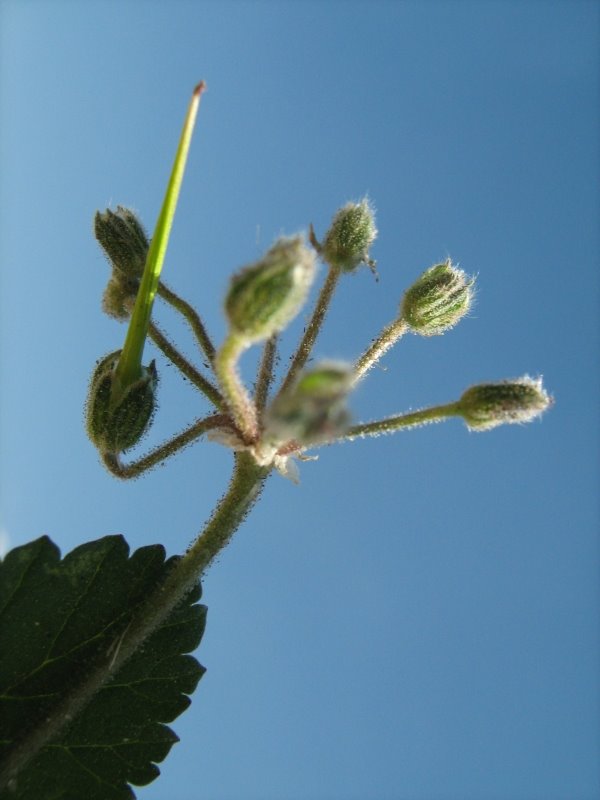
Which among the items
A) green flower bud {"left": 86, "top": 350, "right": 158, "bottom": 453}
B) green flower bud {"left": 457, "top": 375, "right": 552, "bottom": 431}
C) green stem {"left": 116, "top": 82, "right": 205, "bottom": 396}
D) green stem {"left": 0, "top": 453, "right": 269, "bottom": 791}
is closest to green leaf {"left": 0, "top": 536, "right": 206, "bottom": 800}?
green stem {"left": 0, "top": 453, "right": 269, "bottom": 791}

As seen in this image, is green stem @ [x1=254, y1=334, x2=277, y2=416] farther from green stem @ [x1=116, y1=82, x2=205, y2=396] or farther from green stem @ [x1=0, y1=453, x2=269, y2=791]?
green stem @ [x1=116, y1=82, x2=205, y2=396]

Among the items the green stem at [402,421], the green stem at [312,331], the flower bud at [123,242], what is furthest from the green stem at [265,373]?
the flower bud at [123,242]

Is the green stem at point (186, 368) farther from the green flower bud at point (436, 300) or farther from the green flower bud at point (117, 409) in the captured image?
the green flower bud at point (436, 300)

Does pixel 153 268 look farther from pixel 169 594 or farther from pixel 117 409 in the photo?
pixel 169 594

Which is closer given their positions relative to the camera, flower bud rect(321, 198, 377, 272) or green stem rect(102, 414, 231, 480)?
green stem rect(102, 414, 231, 480)

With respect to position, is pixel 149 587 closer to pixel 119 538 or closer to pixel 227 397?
pixel 119 538

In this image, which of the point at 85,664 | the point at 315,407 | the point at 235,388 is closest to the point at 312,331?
the point at 235,388
